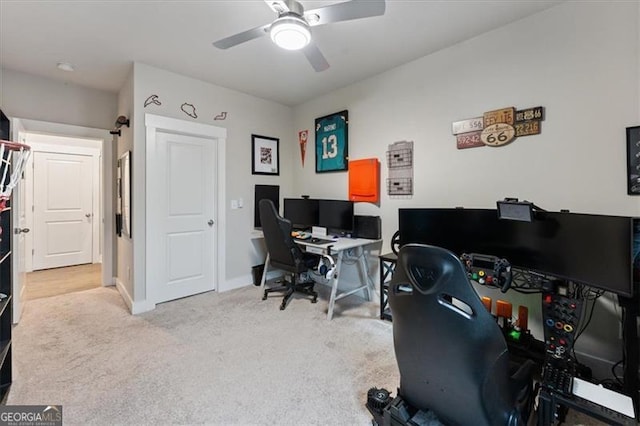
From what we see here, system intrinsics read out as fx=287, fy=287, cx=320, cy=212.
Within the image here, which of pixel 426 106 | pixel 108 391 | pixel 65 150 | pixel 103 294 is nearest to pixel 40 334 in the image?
pixel 103 294

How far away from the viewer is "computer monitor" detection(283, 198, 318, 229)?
3.72 metres

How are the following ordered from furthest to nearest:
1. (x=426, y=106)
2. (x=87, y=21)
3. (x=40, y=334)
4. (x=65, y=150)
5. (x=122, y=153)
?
1. (x=65, y=150)
2. (x=122, y=153)
3. (x=426, y=106)
4. (x=40, y=334)
5. (x=87, y=21)

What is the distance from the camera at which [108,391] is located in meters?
1.82

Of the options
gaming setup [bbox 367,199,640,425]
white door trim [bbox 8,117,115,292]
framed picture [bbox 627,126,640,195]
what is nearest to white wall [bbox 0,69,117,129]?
white door trim [bbox 8,117,115,292]

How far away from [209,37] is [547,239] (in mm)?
2982

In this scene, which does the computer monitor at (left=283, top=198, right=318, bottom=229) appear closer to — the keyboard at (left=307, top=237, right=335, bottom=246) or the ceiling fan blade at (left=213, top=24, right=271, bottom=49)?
the keyboard at (left=307, top=237, right=335, bottom=246)

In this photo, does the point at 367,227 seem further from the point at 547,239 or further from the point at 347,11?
the point at 347,11

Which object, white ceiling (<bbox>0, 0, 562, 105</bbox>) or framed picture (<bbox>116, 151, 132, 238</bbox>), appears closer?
white ceiling (<bbox>0, 0, 562, 105</bbox>)

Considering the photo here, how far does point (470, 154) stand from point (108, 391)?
3.25 m

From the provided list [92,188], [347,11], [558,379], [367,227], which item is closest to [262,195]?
[367,227]

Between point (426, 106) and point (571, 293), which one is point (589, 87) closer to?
point (426, 106)

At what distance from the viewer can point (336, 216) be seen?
3.45m

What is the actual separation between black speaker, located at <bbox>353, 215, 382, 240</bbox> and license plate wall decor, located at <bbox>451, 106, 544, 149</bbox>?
1162 mm

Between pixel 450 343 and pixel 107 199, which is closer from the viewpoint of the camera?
pixel 450 343
